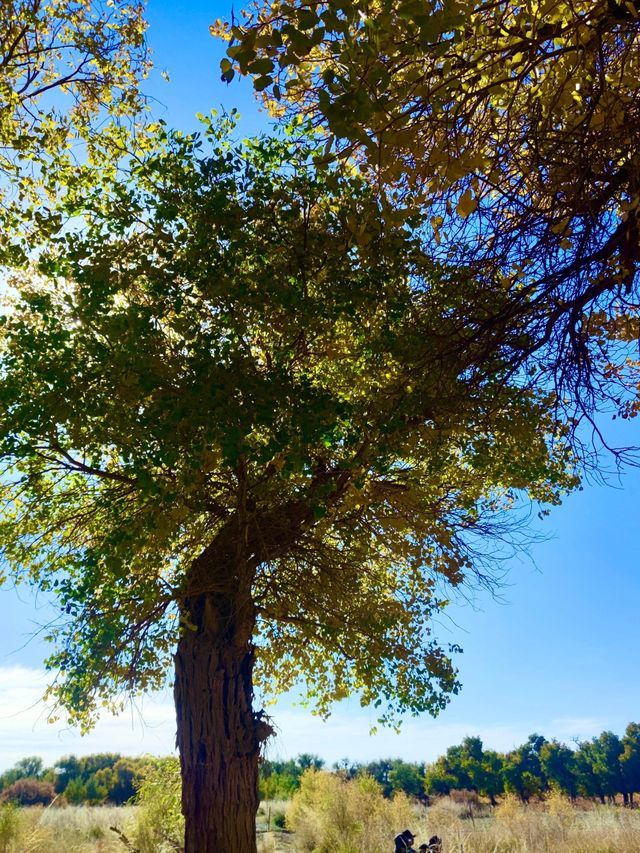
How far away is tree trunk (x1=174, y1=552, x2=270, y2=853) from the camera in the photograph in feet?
25.3

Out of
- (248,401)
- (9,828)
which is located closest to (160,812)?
(9,828)

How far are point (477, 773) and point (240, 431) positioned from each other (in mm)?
31111

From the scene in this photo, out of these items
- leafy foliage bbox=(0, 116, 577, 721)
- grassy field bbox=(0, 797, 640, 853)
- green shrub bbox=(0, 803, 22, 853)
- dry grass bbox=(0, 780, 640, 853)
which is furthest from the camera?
dry grass bbox=(0, 780, 640, 853)

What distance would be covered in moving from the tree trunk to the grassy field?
705 cm

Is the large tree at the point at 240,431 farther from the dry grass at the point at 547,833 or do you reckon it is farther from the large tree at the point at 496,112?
the dry grass at the point at 547,833

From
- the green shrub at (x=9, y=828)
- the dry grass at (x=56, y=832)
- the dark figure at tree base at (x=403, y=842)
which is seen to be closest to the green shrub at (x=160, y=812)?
the dry grass at (x=56, y=832)

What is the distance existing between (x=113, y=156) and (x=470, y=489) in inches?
248

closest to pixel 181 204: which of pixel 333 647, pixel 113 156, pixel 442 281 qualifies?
pixel 113 156

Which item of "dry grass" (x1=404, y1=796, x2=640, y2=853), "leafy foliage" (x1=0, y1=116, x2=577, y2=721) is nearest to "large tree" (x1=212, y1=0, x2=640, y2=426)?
"leafy foliage" (x1=0, y1=116, x2=577, y2=721)

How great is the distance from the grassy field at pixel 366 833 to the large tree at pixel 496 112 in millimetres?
12611

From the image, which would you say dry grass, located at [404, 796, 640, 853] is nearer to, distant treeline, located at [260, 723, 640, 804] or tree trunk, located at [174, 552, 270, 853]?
tree trunk, located at [174, 552, 270, 853]

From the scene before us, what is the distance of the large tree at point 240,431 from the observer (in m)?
6.39

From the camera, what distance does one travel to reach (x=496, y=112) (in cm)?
499

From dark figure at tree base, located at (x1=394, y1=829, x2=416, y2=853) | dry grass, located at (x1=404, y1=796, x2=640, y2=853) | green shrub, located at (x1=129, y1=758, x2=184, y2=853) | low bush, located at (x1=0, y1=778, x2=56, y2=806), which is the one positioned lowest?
low bush, located at (x1=0, y1=778, x2=56, y2=806)
